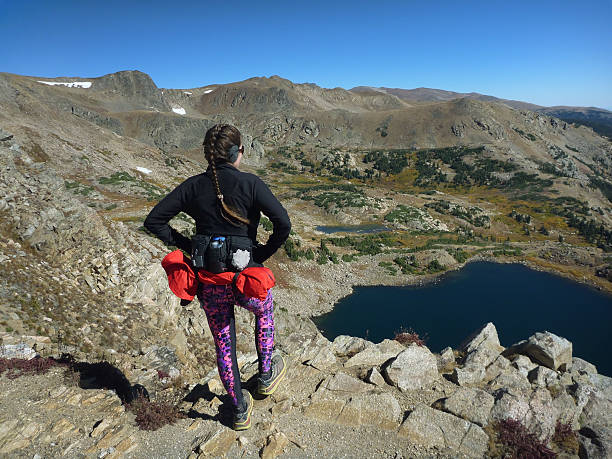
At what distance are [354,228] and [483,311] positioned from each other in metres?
41.7

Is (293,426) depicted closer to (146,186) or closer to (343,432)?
(343,432)

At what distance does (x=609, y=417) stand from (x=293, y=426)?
22.0 ft

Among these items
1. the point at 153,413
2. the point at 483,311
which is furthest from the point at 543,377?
the point at 483,311

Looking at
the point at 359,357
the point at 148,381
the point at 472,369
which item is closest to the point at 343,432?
the point at 359,357

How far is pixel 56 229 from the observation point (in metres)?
15.7

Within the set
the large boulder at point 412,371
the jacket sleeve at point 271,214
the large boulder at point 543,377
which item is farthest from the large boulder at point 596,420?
the jacket sleeve at point 271,214

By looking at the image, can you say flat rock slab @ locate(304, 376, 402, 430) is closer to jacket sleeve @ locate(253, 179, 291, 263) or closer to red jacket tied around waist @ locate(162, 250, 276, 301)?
red jacket tied around waist @ locate(162, 250, 276, 301)

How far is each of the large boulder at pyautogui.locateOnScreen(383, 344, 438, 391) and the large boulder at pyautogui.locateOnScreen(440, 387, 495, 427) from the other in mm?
812

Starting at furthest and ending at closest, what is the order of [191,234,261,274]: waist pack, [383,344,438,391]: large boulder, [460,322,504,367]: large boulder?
1. [460,322,504,367]: large boulder
2. [383,344,438,391]: large boulder
3. [191,234,261,274]: waist pack

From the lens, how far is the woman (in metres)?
4.20

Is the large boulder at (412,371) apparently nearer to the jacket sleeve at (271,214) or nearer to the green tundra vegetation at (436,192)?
the jacket sleeve at (271,214)

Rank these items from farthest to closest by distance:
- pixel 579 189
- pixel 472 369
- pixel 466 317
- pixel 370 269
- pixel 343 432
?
pixel 579 189 < pixel 370 269 < pixel 466 317 < pixel 472 369 < pixel 343 432

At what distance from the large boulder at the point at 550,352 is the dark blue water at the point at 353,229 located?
232 ft

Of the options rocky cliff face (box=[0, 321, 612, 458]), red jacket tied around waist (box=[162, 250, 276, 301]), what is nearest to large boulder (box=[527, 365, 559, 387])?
rocky cliff face (box=[0, 321, 612, 458])
